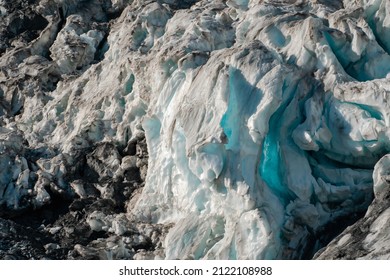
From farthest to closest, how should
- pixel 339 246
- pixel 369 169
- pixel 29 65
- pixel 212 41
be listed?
pixel 29 65 → pixel 212 41 → pixel 369 169 → pixel 339 246

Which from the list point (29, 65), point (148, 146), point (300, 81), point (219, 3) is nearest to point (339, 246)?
point (300, 81)

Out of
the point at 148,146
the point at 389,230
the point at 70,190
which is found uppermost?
the point at 389,230

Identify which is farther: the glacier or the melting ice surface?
the glacier

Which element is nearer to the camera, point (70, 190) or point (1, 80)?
point (70, 190)

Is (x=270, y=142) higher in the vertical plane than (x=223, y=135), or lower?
lower

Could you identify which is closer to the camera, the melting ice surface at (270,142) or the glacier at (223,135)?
the melting ice surface at (270,142)

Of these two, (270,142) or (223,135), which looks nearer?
(223,135)

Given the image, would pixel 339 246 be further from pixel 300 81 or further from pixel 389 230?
pixel 300 81

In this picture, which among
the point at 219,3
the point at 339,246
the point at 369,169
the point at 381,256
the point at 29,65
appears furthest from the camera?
the point at 29,65
